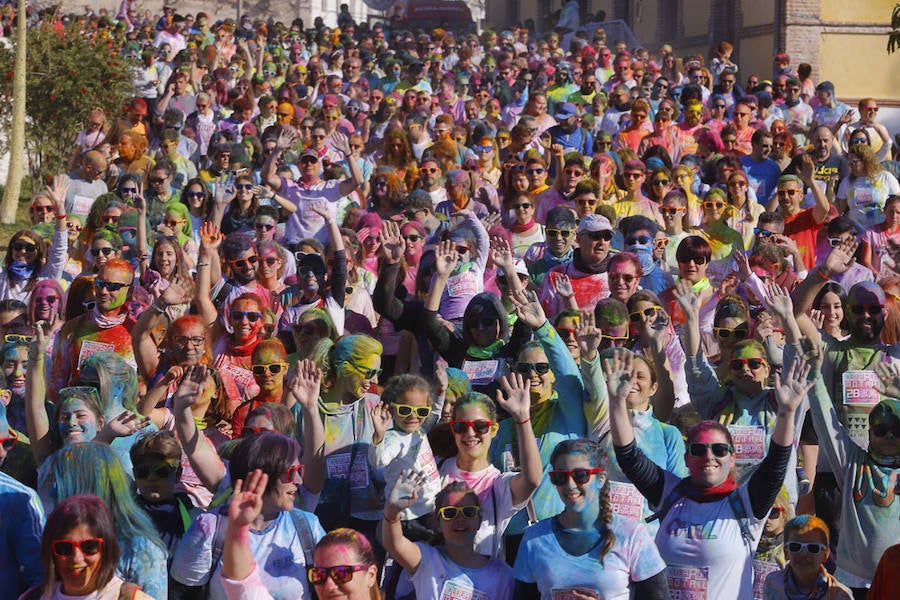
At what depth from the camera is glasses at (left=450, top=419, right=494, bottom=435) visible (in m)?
6.30

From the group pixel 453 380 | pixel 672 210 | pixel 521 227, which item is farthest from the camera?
pixel 672 210

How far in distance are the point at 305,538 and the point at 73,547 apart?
1.02 m

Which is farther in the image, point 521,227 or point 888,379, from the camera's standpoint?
point 521,227

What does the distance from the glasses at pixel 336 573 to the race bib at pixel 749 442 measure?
2.43 m

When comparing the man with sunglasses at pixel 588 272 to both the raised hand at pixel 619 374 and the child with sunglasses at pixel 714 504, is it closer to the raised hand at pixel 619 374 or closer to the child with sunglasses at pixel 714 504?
the raised hand at pixel 619 374

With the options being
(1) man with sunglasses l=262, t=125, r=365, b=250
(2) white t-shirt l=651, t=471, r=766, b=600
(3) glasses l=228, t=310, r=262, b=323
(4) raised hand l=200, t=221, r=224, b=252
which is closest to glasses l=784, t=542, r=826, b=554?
(2) white t-shirt l=651, t=471, r=766, b=600

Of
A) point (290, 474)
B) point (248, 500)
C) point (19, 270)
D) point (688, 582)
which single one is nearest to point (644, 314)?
point (688, 582)

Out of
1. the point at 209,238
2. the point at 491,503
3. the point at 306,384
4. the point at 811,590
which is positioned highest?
the point at 209,238

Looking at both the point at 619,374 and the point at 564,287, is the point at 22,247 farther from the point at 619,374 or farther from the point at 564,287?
the point at 619,374

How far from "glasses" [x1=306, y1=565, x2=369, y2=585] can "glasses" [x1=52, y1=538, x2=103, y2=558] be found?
2.69 feet

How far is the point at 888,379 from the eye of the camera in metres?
6.75

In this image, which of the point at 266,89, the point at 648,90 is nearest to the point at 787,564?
the point at 648,90

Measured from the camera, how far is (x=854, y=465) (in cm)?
658

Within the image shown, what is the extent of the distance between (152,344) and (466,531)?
301cm
